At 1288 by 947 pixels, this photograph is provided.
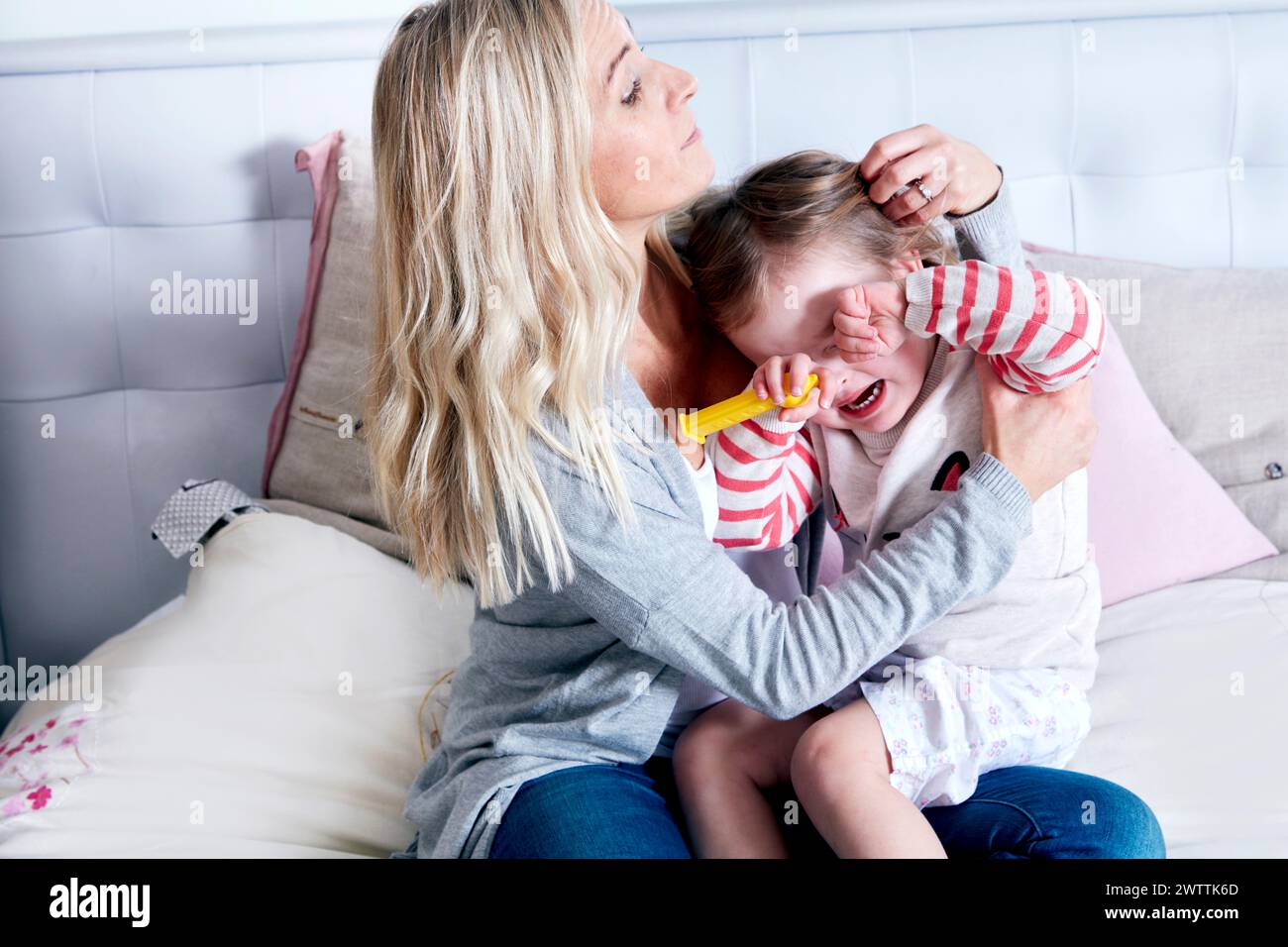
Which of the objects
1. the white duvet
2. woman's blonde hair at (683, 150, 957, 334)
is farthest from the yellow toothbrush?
the white duvet

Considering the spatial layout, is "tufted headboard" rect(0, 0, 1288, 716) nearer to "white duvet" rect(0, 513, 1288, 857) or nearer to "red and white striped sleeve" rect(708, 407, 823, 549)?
"white duvet" rect(0, 513, 1288, 857)

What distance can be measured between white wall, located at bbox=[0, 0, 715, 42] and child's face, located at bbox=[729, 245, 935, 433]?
42.1 inches

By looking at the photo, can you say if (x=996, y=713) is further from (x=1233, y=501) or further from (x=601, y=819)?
(x=1233, y=501)

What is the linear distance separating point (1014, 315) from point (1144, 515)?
0.68 m

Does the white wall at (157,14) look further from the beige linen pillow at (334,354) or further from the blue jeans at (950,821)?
the blue jeans at (950,821)

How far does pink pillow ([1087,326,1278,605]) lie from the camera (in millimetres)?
1552

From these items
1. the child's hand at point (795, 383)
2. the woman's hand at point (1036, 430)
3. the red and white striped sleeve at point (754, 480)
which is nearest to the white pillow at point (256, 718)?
the red and white striped sleeve at point (754, 480)

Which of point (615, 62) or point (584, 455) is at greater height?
point (615, 62)

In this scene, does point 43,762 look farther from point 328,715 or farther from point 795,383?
point 795,383

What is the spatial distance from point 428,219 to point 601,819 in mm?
564

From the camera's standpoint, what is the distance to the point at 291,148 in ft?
6.19

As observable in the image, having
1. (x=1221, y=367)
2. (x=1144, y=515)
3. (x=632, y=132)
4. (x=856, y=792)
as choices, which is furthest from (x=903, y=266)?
(x=1221, y=367)
